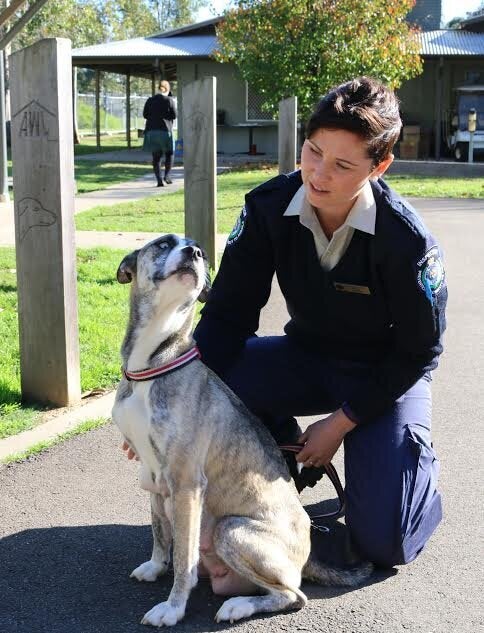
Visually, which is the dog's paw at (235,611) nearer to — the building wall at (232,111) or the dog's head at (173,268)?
the dog's head at (173,268)

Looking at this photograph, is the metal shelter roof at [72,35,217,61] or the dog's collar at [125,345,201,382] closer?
the dog's collar at [125,345,201,382]

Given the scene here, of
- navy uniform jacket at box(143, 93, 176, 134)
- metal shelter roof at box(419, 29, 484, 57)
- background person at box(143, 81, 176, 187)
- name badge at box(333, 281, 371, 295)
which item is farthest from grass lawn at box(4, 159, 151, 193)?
name badge at box(333, 281, 371, 295)

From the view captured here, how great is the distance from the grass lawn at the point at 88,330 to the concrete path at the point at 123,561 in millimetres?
572

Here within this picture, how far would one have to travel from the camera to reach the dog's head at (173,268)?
10.0ft

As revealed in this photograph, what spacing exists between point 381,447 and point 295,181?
1197mm

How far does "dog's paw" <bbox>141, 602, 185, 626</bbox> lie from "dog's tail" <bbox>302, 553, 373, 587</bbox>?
1.73ft

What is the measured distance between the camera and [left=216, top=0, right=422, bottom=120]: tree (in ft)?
73.4

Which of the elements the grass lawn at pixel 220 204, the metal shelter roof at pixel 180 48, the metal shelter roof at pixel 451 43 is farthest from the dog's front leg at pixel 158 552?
the metal shelter roof at pixel 451 43

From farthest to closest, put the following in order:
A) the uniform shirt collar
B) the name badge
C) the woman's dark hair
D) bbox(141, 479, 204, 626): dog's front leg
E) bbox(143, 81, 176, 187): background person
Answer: bbox(143, 81, 176, 187): background person
the name badge
the uniform shirt collar
the woman's dark hair
bbox(141, 479, 204, 626): dog's front leg

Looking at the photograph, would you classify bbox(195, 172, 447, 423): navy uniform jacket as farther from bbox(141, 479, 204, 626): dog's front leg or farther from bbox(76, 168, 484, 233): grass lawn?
bbox(76, 168, 484, 233): grass lawn

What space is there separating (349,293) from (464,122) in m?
24.0

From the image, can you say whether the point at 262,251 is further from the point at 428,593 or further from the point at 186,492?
the point at 428,593

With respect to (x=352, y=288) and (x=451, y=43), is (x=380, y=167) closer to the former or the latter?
(x=352, y=288)

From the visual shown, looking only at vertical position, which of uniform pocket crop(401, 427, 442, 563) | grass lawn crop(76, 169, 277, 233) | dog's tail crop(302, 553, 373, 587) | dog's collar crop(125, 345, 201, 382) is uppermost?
dog's collar crop(125, 345, 201, 382)
